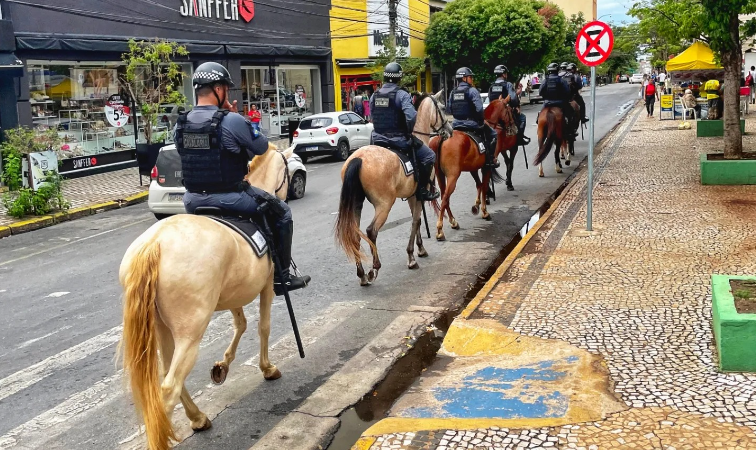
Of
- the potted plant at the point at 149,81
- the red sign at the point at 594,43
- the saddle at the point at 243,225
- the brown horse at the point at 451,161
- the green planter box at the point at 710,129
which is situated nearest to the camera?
the saddle at the point at 243,225

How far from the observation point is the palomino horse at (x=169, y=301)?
4691 millimetres

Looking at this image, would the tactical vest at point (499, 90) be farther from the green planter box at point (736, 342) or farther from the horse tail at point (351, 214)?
the green planter box at point (736, 342)

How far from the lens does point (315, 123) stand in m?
23.2

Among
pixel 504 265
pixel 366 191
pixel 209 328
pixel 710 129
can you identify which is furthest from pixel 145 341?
pixel 710 129

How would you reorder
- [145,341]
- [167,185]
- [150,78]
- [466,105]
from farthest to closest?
1. [150,78]
2. [167,185]
3. [466,105]
4. [145,341]

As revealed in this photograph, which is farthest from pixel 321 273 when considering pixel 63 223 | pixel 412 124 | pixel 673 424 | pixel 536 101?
pixel 536 101

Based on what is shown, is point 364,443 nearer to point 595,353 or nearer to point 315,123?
point 595,353

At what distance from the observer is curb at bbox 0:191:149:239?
14.1 metres

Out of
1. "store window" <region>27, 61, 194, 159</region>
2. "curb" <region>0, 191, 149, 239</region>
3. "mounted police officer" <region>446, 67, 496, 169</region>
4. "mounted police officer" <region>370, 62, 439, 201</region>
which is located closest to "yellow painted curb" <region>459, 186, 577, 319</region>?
"mounted police officer" <region>370, 62, 439, 201</region>

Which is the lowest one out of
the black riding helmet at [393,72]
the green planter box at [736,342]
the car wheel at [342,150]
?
the green planter box at [736,342]

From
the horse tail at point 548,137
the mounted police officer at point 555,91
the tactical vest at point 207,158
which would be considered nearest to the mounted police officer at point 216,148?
the tactical vest at point 207,158

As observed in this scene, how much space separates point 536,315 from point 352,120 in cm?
1710

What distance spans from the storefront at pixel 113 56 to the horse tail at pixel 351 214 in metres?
10.9

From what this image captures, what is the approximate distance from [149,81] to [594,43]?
45.3 ft
